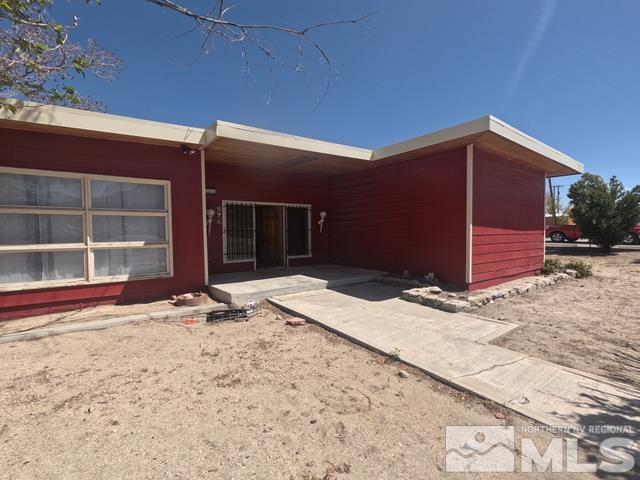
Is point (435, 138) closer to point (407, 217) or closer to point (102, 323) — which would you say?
point (407, 217)

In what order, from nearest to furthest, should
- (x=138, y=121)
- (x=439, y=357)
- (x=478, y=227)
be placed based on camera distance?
(x=439, y=357)
(x=138, y=121)
(x=478, y=227)

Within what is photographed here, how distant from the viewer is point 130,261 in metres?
4.78

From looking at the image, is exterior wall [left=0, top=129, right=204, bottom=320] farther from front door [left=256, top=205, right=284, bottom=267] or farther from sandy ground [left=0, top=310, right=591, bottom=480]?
front door [left=256, top=205, right=284, bottom=267]

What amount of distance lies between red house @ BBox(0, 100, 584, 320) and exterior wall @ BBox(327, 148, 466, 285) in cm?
3

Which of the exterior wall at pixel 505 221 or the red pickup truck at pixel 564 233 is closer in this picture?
the exterior wall at pixel 505 221

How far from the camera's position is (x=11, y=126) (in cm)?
383

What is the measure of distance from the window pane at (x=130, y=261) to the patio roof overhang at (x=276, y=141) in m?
1.79

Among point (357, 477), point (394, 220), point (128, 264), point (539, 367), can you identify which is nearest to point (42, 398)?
point (357, 477)

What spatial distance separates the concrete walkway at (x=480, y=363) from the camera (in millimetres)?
2045

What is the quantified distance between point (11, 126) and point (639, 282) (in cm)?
1198

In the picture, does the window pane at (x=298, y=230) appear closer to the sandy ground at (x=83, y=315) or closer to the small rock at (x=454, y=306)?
the sandy ground at (x=83, y=315)

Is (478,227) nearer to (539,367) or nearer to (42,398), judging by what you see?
(539,367)

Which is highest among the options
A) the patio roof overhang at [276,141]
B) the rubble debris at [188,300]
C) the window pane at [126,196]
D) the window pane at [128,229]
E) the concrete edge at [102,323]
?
the patio roof overhang at [276,141]

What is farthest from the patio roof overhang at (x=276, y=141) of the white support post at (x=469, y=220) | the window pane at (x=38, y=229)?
the window pane at (x=38, y=229)
